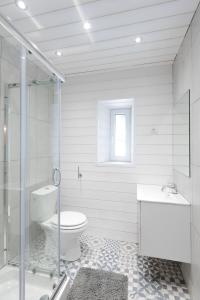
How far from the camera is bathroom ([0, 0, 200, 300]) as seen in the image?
143cm

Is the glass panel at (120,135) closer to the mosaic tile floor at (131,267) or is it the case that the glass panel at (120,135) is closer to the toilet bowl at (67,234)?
the toilet bowl at (67,234)

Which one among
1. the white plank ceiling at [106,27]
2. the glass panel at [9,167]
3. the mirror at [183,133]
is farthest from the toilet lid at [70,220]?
the white plank ceiling at [106,27]

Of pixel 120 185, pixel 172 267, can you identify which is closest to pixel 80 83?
pixel 120 185

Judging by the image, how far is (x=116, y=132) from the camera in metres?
2.97

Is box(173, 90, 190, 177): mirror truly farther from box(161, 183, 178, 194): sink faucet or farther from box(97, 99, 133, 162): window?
box(97, 99, 133, 162): window

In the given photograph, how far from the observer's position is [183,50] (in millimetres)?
1805

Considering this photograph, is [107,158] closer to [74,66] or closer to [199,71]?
[74,66]

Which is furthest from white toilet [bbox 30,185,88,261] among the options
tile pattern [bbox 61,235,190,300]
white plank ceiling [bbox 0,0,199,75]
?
white plank ceiling [bbox 0,0,199,75]

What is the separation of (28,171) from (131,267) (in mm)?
1508

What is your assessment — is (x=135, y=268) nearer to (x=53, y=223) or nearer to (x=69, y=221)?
(x=69, y=221)

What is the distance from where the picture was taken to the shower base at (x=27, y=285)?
1.40 meters

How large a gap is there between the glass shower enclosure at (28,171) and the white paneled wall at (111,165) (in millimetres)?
661

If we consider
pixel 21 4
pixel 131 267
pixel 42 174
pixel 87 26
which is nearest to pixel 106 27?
pixel 87 26

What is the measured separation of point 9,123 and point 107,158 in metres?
1.63
